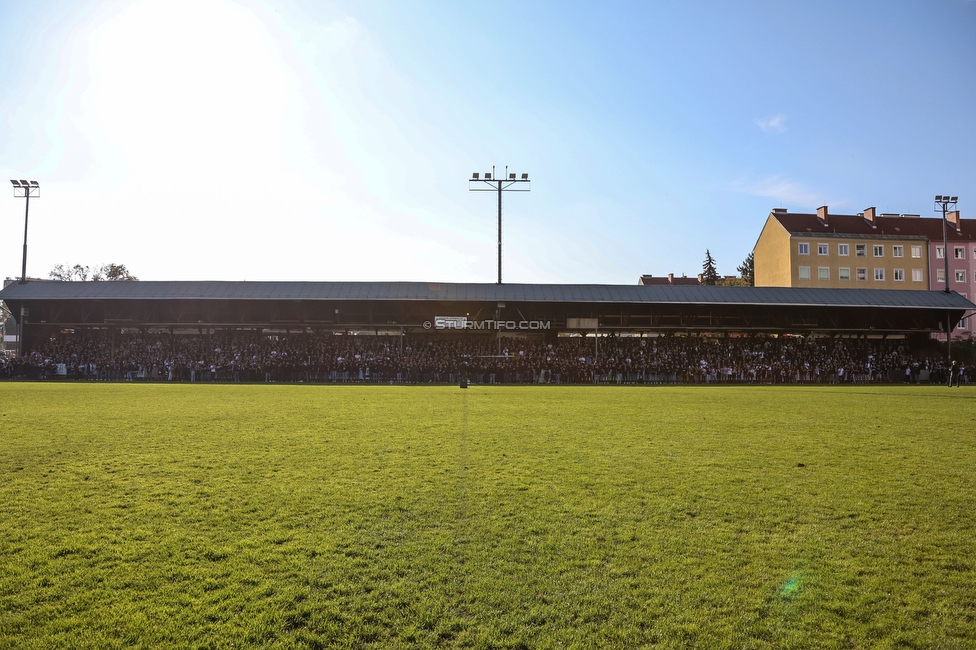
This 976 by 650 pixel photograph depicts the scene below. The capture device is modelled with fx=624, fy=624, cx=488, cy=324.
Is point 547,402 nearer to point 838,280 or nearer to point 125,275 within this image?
point 838,280

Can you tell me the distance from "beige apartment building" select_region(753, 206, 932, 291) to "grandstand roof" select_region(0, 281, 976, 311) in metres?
19.4

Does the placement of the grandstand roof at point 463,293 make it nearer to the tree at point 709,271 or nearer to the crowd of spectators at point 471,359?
the crowd of spectators at point 471,359

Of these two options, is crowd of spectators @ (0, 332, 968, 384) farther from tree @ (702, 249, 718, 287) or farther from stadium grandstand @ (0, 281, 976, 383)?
tree @ (702, 249, 718, 287)

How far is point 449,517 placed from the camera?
6.21 m

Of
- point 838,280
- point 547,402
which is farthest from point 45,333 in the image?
point 838,280

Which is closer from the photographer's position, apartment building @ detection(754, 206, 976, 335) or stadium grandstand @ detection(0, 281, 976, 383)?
stadium grandstand @ detection(0, 281, 976, 383)

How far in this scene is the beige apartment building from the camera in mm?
63969

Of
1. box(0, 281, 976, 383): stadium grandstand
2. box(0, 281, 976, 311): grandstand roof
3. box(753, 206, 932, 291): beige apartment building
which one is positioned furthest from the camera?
box(753, 206, 932, 291): beige apartment building

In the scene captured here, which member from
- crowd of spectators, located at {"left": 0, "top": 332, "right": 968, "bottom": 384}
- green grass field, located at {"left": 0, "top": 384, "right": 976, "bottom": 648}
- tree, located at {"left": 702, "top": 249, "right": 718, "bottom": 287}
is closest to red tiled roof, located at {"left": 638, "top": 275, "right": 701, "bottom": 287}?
tree, located at {"left": 702, "top": 249, "right": 718, "bottom": 287}

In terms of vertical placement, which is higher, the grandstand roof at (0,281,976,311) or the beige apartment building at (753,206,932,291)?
the beige apartment building at (753,206,932,291)

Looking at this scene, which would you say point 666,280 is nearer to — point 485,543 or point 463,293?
point 463,293

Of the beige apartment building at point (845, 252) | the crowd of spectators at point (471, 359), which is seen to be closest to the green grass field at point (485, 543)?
the crowd of spectators at point (471, 359)

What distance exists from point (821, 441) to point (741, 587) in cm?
812

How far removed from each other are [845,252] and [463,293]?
45174 mm
